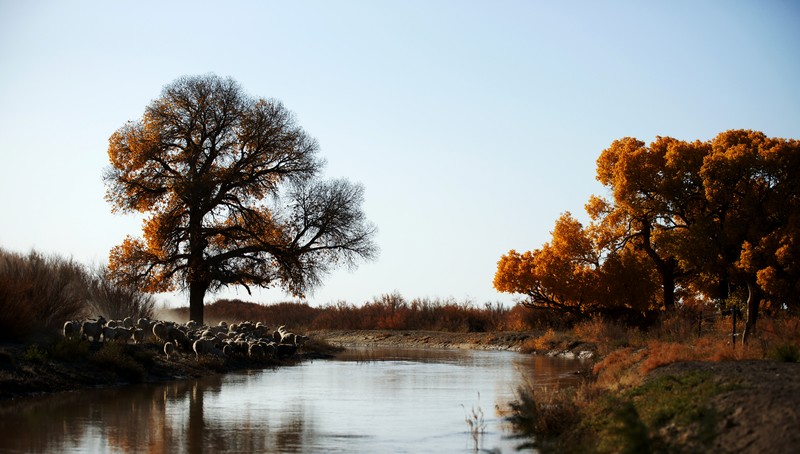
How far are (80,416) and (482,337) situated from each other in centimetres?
3634

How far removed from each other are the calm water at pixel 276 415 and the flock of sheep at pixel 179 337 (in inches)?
93.4

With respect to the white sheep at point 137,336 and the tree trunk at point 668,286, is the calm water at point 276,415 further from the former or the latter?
the tree trunk at point 668,286

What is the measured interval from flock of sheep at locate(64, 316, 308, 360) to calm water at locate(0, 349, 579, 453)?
7.79 feet

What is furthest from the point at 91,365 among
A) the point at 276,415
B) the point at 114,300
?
the point at 114,300

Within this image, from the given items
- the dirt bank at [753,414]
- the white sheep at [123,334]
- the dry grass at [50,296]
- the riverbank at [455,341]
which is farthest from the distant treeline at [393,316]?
the dirt bank at [753,414]

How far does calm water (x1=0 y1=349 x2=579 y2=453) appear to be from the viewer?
1545 centimetres

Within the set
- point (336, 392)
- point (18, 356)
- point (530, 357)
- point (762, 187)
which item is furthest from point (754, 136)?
point (18, 356)

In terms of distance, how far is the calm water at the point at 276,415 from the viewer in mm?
15453

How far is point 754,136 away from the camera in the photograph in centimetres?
4359

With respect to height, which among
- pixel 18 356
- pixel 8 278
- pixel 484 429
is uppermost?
pixel 8 278

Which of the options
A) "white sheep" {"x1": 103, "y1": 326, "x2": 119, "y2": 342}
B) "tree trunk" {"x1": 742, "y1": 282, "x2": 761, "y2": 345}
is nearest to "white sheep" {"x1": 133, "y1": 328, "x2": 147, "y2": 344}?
"white sheep" {"x1": 103, "y1": 326, "x2": 119, "y2": 342}

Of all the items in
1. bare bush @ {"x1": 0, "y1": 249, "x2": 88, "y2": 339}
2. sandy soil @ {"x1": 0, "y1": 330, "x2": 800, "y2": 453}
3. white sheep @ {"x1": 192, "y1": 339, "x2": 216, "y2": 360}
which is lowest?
sandy soil @ {"x1": 0, "y1": 330, "x2": 800, "y2": 453}

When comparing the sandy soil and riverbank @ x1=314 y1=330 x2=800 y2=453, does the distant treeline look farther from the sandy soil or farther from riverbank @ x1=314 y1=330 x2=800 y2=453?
riverbank @ x1=314 y1=330 x2=800 y2=453

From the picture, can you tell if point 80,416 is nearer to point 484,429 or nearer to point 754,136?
point 484,429
